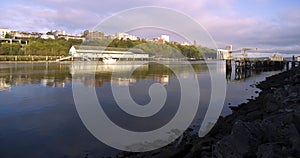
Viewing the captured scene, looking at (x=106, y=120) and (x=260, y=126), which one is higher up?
(x=260, y=126)

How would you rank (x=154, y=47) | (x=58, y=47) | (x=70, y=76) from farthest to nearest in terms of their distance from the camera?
(x=154, y=47) < (x=58, y=47) < (x=70, y=76)

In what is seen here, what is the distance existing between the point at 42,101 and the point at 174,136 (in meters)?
8.81

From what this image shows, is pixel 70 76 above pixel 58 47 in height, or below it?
below

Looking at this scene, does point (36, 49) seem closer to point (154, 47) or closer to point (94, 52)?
point (94, 52)

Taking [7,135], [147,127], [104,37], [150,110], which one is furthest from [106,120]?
[104,37]

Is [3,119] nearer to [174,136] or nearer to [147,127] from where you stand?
[147,127]

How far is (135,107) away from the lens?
13414 millimetres

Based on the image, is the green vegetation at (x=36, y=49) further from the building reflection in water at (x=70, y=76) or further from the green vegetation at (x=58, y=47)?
the building reflection in water at (x=70, y=76)

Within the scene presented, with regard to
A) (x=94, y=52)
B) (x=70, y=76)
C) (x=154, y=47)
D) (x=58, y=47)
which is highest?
(x=154, y=47)

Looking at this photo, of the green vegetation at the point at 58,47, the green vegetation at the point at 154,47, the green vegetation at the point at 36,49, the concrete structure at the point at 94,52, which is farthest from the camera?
the green vegetation at the point at 154,47

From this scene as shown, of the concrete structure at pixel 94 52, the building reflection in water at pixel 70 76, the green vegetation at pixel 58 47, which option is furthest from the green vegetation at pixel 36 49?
the building reflection in water at pixel 70 76

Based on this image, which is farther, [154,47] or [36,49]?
[154,47]

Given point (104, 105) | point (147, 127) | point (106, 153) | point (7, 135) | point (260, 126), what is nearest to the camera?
point (260, 126)

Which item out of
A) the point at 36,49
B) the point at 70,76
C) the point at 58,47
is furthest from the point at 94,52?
the point at 70,76
